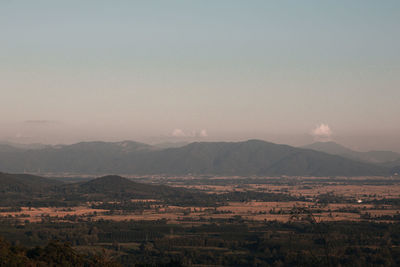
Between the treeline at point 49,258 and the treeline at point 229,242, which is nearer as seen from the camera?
the treeline at point 49,258

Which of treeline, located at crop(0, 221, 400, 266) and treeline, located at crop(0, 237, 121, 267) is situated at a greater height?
treeline, located at crop(0, 237, 121, 267)

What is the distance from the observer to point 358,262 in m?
134

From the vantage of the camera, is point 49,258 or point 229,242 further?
point 229,242

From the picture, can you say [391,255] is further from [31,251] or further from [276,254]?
[31,251]

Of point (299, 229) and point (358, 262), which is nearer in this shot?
point (358, 262)

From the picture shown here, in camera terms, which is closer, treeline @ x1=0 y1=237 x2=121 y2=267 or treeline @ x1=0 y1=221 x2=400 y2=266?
treeline @ x1=0 y1=237 x2=121 y2=267

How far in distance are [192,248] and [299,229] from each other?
45.0 meters

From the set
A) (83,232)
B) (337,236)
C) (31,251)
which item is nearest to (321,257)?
(337,236)

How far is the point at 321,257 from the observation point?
13800 centimetres

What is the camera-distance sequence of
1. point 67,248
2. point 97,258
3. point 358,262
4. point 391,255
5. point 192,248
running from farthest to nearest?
point 192,248 → point 391,255 → point 358,262 → point 67,248 → point 97,258

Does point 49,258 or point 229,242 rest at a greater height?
point 49,258

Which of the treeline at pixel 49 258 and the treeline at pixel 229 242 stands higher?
the treeline at pixel 49 258

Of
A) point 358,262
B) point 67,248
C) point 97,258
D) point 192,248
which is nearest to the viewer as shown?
point 97,258

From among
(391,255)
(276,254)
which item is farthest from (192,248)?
(391,255)
